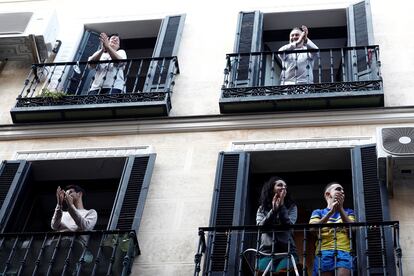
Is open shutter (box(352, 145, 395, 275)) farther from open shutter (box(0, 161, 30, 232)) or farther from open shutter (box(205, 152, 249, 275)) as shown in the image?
open shutter (box(0, 161, 30, 232))

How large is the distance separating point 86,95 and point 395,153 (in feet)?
15.3

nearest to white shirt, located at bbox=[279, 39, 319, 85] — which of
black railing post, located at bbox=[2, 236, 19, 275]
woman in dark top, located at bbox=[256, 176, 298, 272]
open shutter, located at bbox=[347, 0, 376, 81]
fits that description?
open shutter, located at bbox=[347, 0, 376, 81]

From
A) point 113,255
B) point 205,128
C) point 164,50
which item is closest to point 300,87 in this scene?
point 205,128

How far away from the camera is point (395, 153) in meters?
9.27

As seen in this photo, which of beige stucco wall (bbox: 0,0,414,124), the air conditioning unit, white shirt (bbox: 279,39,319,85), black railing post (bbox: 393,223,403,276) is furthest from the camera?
the air conditioning unit

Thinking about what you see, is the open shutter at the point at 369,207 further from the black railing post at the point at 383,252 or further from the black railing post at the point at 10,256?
the black railing post at the point at 10,256

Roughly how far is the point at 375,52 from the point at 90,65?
4.25 metres

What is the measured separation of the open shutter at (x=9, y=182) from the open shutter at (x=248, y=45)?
3.26 metres

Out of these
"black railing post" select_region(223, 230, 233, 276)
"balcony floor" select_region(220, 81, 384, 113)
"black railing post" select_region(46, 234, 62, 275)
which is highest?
"balcony floor" select_region(220, 81, 384, 113)

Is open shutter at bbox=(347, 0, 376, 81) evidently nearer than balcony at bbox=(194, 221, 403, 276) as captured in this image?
No

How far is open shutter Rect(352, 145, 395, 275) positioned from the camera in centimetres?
859

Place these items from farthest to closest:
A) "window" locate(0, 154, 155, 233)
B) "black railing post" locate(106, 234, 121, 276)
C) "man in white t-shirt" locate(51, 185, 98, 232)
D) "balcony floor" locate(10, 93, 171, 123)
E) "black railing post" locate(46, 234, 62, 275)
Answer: "balcony floor" locate(10, 93, 171, 123) < "window" locate(0, 154, 155, 233) < "man in white t-shirt" locate(51, 185, 98, 232) < "black railing post" locate(46, 234, 62, 275) < "black railing post" locate(106, 234, 121, 276)

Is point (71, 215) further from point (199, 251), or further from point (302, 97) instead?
point (302, 97)

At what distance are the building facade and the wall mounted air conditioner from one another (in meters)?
0.02
